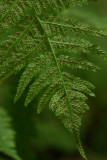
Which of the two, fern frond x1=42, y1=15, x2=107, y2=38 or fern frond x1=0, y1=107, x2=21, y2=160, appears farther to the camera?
fern frond x1=0, y1=107, x2=21, y2=160

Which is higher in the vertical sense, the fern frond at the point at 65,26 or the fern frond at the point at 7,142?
the fern frond at the point at 65,26

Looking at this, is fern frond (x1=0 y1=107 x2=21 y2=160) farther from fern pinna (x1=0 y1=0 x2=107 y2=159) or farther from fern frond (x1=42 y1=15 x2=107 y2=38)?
fern frond (x1=42 y1=15 x2=107 y2=38)

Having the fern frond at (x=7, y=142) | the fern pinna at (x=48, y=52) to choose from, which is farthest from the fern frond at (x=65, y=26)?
the fern frond at (x=7, y=142)

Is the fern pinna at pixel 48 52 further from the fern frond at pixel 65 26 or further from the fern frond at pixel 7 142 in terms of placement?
the fern frond at pixel 7 142

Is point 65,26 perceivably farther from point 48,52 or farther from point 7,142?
point 7,142

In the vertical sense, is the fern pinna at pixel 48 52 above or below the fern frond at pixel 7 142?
above

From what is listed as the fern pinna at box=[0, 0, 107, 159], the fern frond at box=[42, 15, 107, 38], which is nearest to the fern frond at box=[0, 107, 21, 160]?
the fern pinna at box=[0, 0, 107, 159]

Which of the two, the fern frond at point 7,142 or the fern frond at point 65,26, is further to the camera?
the fern frond at point 7,142

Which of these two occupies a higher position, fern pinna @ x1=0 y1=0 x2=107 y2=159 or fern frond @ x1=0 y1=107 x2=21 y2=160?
fern pinna @ x1=0 y1=0 x2=107 y2=159

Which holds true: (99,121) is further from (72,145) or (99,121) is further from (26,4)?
(26,4)

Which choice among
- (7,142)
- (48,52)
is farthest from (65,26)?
→ (7,142)
